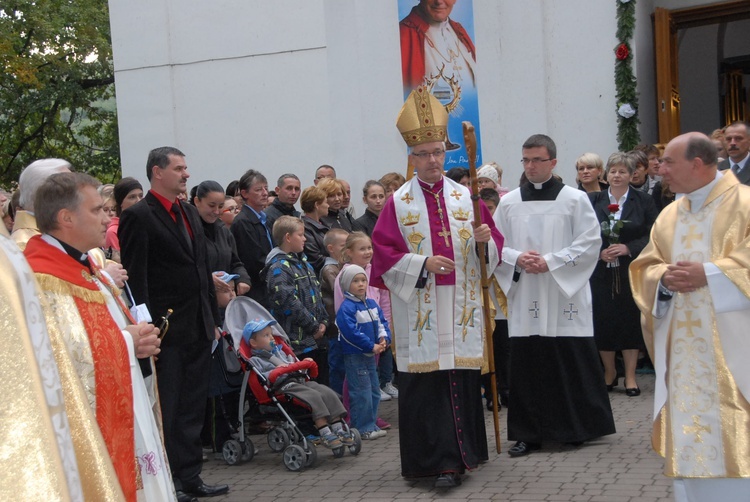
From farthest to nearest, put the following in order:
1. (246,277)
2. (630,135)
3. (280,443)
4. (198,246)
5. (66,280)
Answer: (630,135)
(246,277)
(280,443)
(198,246)
(66,280)

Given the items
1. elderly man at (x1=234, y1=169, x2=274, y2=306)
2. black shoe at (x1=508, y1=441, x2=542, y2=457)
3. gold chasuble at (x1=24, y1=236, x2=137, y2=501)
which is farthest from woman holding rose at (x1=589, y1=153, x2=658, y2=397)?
gold chasuble at (x1=24, y1=236, x2=137, y2=501)

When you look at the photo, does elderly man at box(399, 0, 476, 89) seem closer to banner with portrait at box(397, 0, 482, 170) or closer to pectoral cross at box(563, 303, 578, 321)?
banner with portrait at box(397, 0, 482, 170)

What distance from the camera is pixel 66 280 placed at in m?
4.17

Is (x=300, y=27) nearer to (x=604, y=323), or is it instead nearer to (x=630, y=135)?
(x=630, y=135)

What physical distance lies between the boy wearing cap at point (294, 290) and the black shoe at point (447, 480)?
78.6 inches

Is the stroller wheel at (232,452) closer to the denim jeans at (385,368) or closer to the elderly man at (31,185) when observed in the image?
the denim jeans at (385,368)

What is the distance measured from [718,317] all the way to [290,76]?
34.8 feet

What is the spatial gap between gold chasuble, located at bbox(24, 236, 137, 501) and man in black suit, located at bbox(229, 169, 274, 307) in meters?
4.34

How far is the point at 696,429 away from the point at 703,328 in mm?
522

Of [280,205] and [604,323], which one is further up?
[280,205]

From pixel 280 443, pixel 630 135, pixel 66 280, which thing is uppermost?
pixel 630 135

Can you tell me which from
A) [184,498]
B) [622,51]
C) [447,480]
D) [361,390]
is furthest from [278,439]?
[622,51]

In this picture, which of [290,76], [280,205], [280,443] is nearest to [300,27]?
[290,76]

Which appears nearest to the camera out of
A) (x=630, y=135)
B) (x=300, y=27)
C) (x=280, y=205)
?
(x=280, y=205)
